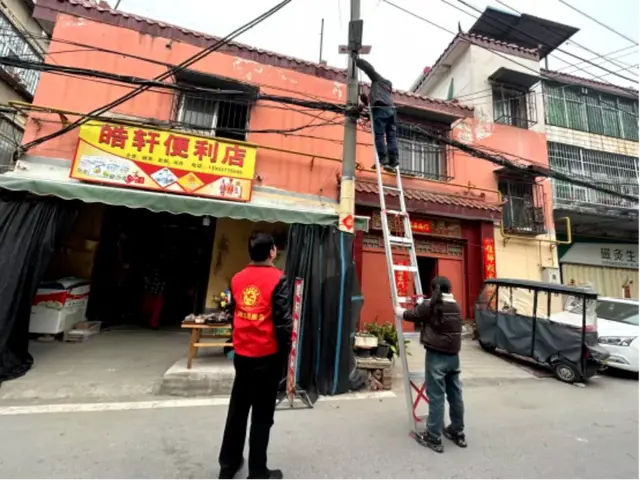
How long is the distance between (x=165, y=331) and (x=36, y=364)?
8.82 feet

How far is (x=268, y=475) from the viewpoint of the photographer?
214cm

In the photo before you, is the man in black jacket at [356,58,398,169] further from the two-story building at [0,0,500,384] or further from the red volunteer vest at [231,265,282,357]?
the red volunteer vest at [231,265,282,357]

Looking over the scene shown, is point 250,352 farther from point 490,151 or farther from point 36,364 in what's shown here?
point 490,151

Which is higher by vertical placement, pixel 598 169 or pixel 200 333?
pixel 598 169

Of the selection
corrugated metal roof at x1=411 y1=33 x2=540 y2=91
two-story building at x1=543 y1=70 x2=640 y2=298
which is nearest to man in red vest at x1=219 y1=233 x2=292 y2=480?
corrugated metal roof at x1=411 y1=33 x2=540 y2=91

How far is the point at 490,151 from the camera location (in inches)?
355

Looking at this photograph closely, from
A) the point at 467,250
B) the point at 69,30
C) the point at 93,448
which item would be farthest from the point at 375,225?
the point at 69,30

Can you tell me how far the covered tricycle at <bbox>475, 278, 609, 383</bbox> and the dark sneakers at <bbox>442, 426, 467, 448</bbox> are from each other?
3.51 m

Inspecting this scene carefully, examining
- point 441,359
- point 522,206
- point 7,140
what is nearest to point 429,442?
point 441,359

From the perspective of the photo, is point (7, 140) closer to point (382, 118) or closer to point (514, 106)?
point (382, 118)

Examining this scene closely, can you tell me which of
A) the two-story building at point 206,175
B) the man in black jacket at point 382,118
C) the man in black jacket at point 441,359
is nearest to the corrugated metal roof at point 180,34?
the two-story building at point 206,175

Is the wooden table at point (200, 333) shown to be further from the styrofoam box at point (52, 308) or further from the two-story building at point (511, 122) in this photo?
the two-story building at point (511, 122)

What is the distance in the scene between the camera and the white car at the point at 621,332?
5.48m

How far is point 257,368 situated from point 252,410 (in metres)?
0.30
